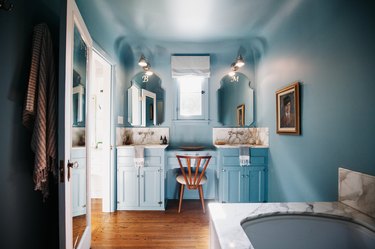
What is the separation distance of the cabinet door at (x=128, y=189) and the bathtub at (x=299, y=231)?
183cm

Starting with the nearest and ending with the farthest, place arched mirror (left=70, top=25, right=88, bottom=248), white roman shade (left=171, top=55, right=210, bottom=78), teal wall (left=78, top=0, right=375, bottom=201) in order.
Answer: teal wall (left=78, top=0, right=375, bottom=201) → arched mirror (left=70, top=25, right=88, bottom=248) → white roman shade (left=171, top=55, right=210, bottom=78)

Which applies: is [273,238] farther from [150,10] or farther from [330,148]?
[150,10]

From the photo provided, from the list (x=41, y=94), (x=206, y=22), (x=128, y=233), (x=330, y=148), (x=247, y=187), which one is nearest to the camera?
(x=41, y=94)

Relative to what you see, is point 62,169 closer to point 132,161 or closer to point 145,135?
point 132,161

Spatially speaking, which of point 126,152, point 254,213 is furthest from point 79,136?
point 254,213

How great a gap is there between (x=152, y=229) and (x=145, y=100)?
1980mm

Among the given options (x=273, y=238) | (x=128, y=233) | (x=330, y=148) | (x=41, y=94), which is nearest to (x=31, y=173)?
(x=41, y=94)

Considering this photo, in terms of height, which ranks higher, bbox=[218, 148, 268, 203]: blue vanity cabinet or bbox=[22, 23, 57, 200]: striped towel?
bbox=[22, 23, 57, 200]: striped towel

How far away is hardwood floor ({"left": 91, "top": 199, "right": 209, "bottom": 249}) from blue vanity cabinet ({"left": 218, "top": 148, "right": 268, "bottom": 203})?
1.59ft

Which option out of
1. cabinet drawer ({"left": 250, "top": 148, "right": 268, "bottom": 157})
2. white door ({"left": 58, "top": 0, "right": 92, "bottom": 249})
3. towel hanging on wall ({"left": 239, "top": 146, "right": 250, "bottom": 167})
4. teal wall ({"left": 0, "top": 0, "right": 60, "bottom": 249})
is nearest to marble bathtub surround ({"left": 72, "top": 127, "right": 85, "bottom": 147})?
white door ({"left": 58, "top": 0, "right": 92, "bottom": 249})

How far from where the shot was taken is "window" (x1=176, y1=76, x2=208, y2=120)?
10.1 ft

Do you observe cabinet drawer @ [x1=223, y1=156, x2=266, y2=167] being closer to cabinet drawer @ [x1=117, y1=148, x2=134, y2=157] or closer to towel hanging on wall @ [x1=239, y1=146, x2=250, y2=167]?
towel hanging on wall @ [x1=239, y1=146, x2=250, y2=167]

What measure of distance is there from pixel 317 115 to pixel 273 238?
1148mm

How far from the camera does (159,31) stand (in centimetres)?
259
